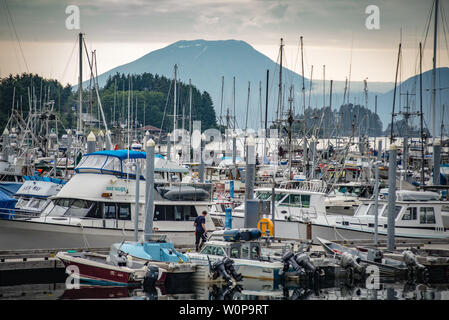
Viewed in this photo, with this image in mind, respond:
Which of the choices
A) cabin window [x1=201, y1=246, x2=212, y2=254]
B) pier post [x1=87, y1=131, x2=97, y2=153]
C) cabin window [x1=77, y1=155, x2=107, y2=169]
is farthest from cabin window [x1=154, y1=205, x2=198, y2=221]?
pier post [x1=87, y1=131, x2=97, y2=153]

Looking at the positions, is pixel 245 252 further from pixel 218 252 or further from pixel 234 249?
pixel 218 252

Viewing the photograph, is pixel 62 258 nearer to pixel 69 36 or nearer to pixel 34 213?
pixel 34 213

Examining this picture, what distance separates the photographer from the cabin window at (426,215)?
98.3 ft

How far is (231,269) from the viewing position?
21.7m

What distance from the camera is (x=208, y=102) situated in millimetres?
129125

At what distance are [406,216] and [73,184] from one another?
572 inches

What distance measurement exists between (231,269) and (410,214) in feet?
38.4

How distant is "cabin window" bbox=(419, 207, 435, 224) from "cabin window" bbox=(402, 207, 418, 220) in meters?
0.21

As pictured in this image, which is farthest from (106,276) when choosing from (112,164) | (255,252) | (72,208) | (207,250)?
(112,164)

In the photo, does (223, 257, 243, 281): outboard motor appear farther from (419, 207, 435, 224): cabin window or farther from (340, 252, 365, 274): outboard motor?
(419, 207, 435, 224): cabin window

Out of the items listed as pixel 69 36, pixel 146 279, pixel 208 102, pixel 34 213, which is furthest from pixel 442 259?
pixel 208 102

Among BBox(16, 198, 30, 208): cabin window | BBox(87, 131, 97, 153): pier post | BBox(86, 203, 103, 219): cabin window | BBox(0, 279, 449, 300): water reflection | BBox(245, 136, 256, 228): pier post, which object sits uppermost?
BBox(87, 131, 97, 153): pier post

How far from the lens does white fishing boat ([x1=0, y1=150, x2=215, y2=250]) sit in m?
26.3
